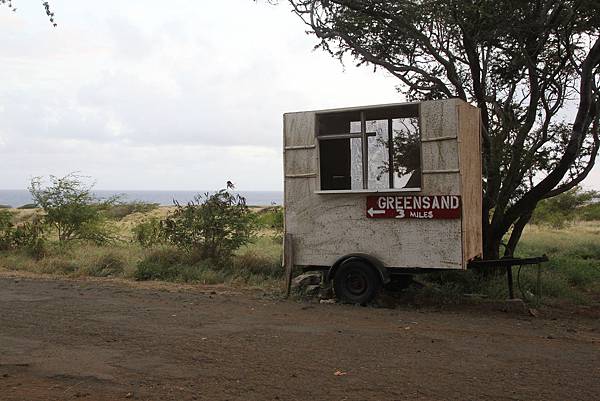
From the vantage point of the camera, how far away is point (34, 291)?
10602mm

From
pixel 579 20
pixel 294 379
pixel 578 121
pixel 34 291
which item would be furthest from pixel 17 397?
pixel 579 20

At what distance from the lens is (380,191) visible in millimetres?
9273

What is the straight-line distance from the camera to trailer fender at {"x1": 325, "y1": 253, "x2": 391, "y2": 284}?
9.22 metres

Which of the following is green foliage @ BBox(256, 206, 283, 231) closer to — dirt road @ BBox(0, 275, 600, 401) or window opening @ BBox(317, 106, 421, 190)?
window opening @ BBox(317, 106, 421, 190)

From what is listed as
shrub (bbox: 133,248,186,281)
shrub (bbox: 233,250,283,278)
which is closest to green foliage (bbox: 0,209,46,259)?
shrub (bbox: 133,248,186,281)

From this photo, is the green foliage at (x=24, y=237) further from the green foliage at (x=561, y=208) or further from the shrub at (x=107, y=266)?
the green foliage at (x=561, y=208)

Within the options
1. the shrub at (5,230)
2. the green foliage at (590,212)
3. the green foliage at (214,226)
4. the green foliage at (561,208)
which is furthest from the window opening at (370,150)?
the green foliage at (590,212)

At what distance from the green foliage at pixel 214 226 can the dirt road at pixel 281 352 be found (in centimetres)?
354

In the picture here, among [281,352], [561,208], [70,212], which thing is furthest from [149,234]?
[561,208]

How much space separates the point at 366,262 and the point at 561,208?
79.7 feet

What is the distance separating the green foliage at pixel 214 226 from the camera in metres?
13.2

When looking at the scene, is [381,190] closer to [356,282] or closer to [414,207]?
[414,207]

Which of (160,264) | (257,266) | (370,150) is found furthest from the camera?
(160,264)

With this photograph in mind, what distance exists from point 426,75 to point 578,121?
9.57 feet
